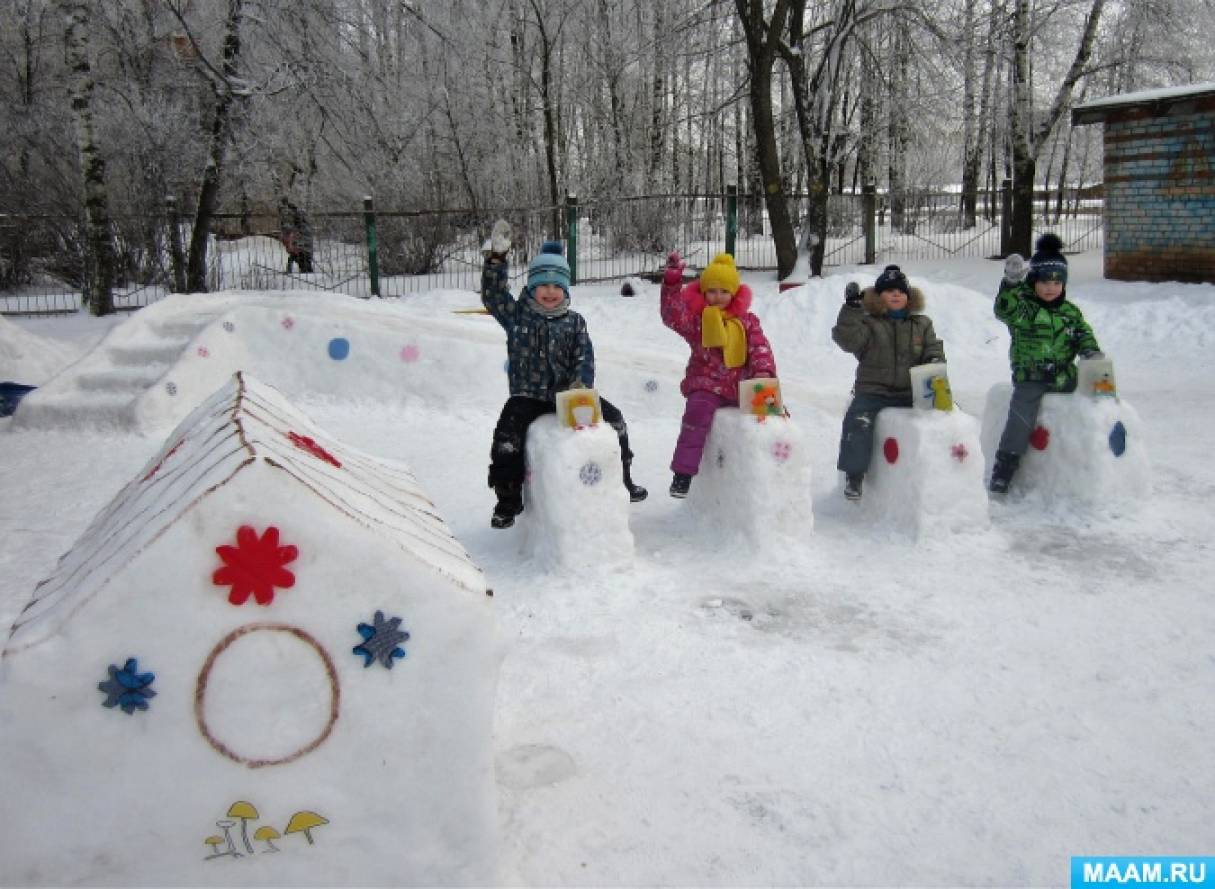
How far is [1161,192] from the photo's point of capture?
1284 cm

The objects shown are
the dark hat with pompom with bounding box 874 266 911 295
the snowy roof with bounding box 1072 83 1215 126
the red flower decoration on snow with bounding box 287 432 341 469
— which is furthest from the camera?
the snowy roof with bounding box 1072 83 1215 126

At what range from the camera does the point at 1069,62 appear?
20.4 meters

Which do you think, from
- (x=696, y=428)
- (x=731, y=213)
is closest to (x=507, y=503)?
(x=696, y=428)

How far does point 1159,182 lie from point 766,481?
10993 mm

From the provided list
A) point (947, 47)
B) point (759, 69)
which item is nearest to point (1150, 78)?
point (947, 47)

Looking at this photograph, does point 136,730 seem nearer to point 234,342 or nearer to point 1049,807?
point 1049,807

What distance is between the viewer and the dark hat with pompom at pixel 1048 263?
5.32m

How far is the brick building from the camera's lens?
1234cm

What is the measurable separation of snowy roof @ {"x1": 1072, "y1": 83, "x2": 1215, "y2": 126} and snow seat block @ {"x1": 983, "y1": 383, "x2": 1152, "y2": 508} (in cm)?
897

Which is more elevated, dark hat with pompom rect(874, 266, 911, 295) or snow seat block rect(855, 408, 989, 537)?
dark hat with pompom rect(874, 266, 911, 295)

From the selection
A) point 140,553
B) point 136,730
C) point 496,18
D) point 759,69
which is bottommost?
point 136,730

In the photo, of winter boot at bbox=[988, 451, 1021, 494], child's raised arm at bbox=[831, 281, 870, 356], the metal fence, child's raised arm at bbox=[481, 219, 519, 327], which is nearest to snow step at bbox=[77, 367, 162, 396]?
child's raised arm at bbox=[481, 219, 519, 327]

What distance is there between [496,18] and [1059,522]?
65.7 ft

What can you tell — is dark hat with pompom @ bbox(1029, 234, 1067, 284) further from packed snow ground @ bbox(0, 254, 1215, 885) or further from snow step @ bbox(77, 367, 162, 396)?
snow step @ bbox(77, 367, 162, 396)
